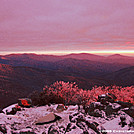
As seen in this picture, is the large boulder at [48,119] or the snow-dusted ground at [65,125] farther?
the large boulder at [48,119]

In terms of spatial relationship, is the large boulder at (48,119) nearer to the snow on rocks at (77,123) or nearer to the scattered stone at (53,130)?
the snow on rocks at (77,123)

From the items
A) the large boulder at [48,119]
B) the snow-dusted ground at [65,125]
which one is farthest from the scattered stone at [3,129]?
the large boulder at [48,119]

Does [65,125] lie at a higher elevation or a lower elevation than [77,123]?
lower

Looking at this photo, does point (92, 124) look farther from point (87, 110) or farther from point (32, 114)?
point (32, 114)

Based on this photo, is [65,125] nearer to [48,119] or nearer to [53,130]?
[53,130]

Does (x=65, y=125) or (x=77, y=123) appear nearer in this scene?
(x=77, y=123)

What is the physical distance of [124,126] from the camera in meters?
4.66

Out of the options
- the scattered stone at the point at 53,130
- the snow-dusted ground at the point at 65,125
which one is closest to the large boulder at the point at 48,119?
the snow-dusted ground at the point at 65,125

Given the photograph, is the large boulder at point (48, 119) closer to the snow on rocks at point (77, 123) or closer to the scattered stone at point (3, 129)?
the snow on rocks at point (77, 123)

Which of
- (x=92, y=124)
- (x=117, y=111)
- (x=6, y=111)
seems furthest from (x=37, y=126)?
(x=117, y=111)

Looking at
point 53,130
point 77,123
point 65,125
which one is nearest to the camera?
point 53,130

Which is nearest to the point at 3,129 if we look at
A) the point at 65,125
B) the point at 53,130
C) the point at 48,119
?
the point at 48,119

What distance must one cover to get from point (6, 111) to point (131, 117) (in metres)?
6.22

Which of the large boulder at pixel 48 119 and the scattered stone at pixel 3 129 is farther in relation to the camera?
the large boulder at pixel 48 119
